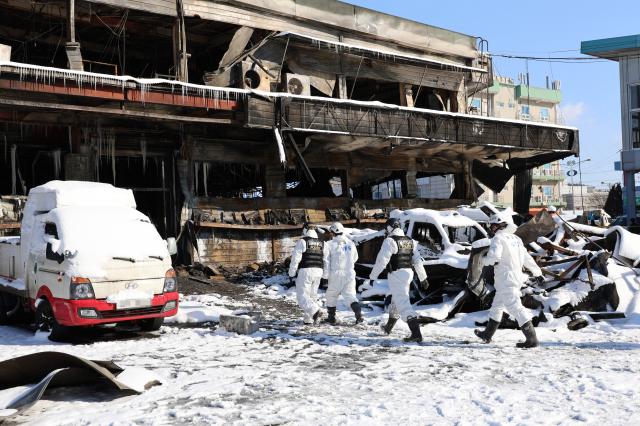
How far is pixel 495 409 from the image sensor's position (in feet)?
16.8

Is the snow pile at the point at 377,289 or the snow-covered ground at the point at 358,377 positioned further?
the snow pile at the point at 377,289

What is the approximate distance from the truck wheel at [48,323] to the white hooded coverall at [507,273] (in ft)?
21.3

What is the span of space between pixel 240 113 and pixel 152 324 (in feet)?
31.6

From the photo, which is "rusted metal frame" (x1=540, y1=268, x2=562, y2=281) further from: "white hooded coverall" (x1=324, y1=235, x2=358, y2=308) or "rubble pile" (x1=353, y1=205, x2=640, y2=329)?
"white hooded coverall" (x1=324, y1=235, x2=358, y2=308)

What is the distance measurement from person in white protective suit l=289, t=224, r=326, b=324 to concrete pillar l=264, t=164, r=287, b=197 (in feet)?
32.9

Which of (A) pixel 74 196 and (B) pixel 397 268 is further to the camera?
(A) pixel 74 196

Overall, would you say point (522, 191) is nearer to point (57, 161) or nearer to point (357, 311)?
point (357, 311)

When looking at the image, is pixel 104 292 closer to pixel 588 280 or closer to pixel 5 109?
pixel 588 280

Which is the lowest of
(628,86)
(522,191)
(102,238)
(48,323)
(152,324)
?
(152,324)

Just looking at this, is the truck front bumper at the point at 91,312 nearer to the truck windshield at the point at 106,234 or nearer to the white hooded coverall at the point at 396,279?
the truck windshield at the point at 106,234

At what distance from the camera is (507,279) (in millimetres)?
8242

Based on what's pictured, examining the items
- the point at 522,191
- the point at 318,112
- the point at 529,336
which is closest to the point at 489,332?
the point at 529,336

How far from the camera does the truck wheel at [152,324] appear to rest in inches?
375

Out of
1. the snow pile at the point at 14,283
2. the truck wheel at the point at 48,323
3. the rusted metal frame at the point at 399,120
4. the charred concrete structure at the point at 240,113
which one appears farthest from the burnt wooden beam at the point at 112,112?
the truck wheel at the point at 48,323
